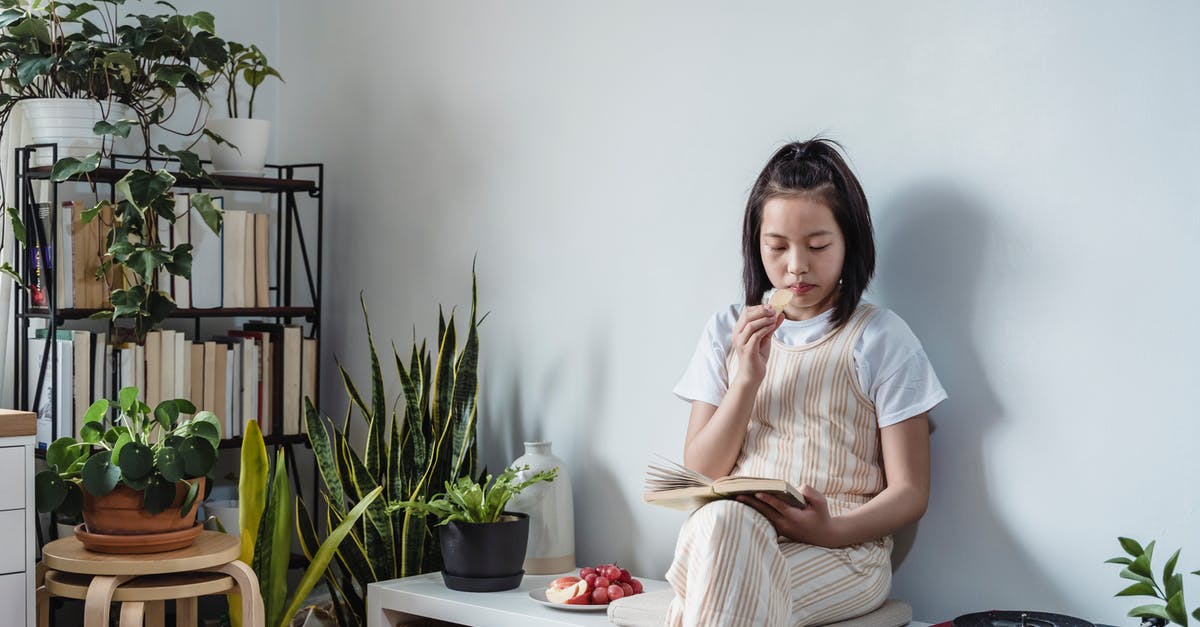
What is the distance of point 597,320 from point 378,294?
83cm

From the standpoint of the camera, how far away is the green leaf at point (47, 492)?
229cm

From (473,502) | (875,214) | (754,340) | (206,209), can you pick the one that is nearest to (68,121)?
(206,209)

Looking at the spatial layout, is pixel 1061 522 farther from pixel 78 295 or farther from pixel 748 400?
pixel 78 295

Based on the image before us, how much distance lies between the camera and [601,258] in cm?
284

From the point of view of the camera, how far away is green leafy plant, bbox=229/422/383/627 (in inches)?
108

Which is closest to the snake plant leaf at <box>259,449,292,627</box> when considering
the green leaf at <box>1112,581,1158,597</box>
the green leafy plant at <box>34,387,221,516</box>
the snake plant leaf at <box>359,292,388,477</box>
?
the snake plant leaf at <box>359,292,388,477</box>

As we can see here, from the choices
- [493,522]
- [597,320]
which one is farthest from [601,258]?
[493,522]

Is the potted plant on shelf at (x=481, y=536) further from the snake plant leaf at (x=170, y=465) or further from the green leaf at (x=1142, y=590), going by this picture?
the green leaf at (x=1142, y=590)

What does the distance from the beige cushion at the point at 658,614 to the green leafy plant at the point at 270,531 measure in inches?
28.1

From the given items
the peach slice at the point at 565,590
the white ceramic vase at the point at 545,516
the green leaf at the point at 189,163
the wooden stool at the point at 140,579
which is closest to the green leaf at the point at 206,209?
the green leaf at the point at 189,163

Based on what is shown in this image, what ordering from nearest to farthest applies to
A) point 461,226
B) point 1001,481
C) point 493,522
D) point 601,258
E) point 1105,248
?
point 1105,248
point 1001,481
point 493,522
point 601,258
point 461,226

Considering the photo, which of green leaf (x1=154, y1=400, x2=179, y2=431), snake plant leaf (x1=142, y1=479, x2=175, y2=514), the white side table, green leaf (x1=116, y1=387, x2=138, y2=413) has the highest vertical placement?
green leaf (x1=116, y1=387, x2=138, y2=413)

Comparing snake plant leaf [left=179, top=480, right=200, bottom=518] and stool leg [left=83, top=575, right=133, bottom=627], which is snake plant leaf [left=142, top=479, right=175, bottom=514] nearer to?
snake plant leaf [left=179, top=480, right=200, bottom=518]

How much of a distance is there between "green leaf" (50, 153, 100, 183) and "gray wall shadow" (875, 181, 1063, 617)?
1.78 meters
